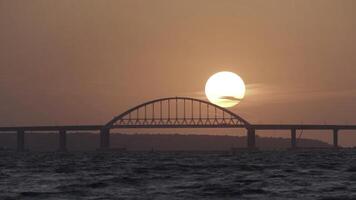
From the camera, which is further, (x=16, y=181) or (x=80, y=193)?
(x=16, y=181)

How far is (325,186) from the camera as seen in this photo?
4844 centimetres

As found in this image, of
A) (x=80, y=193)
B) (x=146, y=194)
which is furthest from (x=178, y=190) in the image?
(x=80, y=193)

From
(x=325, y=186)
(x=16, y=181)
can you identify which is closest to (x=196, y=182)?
(x=325, y=186)

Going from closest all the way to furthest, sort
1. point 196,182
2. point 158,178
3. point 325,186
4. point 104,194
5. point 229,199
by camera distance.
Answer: point 229,199 < point 104,194 < point 325,186 < point 196,182 < point 158,178

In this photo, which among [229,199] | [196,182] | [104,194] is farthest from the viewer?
[196,182]

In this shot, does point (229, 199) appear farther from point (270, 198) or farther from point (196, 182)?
point (196, 182)

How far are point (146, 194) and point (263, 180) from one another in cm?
1322

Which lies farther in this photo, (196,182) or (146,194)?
(196,182)

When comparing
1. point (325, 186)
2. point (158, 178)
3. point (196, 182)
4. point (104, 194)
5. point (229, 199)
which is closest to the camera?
point (229, 199)

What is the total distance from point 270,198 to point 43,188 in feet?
48.9

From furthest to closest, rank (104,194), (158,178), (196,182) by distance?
(158,178) → (196,182) → (104,194)

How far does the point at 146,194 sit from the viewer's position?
44.1 m

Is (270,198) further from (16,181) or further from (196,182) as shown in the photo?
(16,181)

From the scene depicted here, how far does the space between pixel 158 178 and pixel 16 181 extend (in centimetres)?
993
